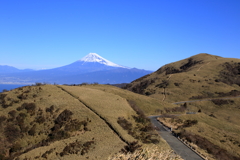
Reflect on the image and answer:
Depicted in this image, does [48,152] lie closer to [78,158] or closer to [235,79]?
[78,158]

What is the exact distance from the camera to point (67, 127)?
76.1ft

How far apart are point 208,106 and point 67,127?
4351 centimetres

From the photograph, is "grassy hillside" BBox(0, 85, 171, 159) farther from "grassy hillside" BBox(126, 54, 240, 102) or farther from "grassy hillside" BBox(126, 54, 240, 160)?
"grassy hillside" BBox(126, 54, 240, 102)

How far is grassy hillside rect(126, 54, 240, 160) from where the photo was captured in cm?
2464

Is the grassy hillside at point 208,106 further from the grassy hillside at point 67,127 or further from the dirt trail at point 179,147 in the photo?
the grassy hillside at point 67,127

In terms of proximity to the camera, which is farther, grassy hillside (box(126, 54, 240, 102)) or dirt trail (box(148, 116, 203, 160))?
grassy hillside (box(126, 54, 240, 102))

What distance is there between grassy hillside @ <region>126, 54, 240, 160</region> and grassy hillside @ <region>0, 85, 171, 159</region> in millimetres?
6055

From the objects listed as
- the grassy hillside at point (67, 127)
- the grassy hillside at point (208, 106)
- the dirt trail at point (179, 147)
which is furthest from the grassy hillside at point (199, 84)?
the grassy hillside at point (67, 127)

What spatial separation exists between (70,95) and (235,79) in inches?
2954

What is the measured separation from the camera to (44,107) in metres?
27.6

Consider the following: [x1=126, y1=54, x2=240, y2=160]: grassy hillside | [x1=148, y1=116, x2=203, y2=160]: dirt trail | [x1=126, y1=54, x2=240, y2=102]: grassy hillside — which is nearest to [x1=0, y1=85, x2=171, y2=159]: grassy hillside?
[x1=148, y1=116, x2=203, y2=160]: dirt trail

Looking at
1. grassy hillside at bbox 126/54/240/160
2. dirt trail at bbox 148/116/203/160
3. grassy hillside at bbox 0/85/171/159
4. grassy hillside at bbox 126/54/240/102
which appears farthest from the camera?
grassy hillside at bbox 126/54/240/102

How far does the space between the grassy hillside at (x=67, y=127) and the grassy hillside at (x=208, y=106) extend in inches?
238

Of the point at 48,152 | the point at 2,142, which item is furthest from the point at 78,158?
the point at 2,142
